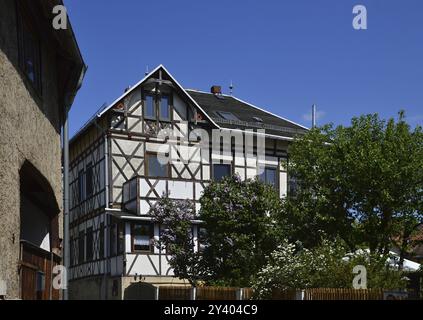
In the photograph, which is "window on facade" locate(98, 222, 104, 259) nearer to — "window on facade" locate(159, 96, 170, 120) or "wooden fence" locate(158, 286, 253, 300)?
"window on facade" locate(159, 96, 170, 120)

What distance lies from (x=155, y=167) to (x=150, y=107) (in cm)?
280

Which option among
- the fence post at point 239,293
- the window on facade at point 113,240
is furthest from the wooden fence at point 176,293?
the window on facade at point 113,240

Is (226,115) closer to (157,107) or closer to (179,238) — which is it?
(157,107)

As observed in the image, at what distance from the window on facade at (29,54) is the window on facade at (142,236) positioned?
17.0 m

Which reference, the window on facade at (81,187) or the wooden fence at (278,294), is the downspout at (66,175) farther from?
the window on facade at (81,187)

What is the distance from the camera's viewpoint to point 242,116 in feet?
118

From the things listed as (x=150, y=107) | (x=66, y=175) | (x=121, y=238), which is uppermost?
(x=150, y=107)

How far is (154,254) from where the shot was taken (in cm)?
2925

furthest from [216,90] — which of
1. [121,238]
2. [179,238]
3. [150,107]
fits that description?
[179,238]

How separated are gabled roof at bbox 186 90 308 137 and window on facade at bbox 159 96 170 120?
3.13m

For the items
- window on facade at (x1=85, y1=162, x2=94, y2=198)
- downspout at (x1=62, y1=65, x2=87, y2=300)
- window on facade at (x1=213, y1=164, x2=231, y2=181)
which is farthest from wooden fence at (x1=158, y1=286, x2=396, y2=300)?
window on facade at (x1=85, y1=162, x2=94, y2=198)

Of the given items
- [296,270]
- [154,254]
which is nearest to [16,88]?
[296,270]
